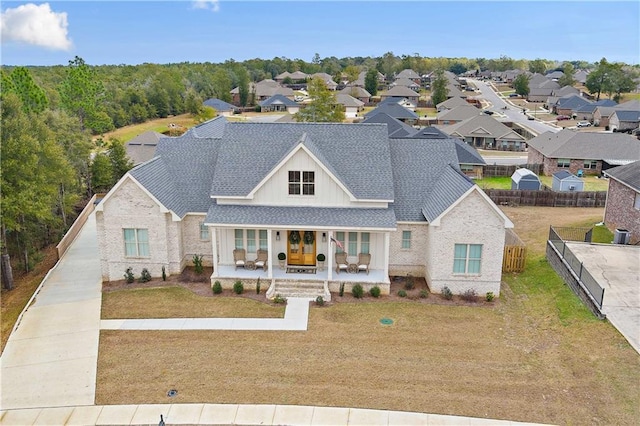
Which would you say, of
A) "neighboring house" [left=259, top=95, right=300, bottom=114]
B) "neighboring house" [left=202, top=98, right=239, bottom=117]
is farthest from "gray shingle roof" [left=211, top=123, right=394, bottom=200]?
"neighboring house" [left=259, top=95, right=300, bottom=114]

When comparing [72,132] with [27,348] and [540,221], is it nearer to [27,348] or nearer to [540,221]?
[27,348]

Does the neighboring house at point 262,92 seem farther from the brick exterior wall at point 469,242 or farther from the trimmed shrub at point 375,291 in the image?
the brick exterior wall at point 469,242

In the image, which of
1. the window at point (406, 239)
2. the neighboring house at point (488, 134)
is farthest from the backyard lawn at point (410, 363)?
the neighboring house at point (488, 134)

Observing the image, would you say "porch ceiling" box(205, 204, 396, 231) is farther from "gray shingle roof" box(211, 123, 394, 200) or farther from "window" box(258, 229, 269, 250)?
"window" box(258, 229, 269, 250)

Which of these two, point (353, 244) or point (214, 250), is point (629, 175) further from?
point (214, 250)

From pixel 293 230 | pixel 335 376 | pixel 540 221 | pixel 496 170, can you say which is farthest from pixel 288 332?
pixel 496 170
